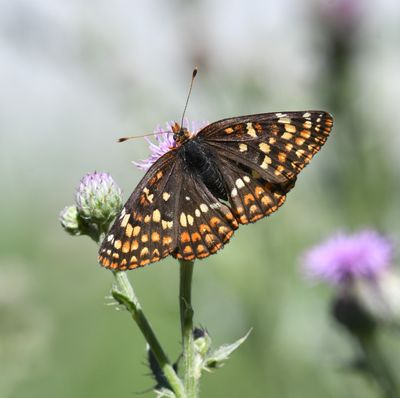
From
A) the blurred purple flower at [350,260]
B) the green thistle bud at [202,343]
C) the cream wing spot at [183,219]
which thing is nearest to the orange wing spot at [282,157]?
the cream wing spot at [183,219]

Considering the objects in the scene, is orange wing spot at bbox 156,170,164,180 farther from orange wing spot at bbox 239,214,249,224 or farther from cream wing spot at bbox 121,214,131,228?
orange wing spot at bbox 239,214,249,224

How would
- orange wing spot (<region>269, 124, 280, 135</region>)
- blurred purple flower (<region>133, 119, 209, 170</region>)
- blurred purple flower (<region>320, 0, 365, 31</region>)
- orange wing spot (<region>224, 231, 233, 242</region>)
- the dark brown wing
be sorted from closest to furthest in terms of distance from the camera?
the dark brown wing, orange wing spot (<region>224, 231, 233, 242</region>), orange wing spot (<region>269, 124, 280, 135</region>), blurred purple flower (<region>133, 119, 209, 170</region>), blurred purple flower (<region>320, 0, 365, 31</region>)

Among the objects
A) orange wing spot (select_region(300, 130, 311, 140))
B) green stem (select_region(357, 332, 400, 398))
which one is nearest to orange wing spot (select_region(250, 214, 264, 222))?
orange wing spot (select_region(300, 130, 311, 140))

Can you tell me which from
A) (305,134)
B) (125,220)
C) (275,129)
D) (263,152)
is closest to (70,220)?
(125,220)

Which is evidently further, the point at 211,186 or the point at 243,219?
the point at 211,186

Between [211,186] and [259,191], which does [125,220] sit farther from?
[259,191]

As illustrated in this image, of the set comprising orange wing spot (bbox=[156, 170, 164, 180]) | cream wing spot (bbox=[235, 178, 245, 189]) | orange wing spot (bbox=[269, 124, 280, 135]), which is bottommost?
cream wing spot (bbox=[235, 178, 245, 189])

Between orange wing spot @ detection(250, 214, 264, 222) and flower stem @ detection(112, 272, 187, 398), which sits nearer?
flower stem @ detection(112, 272, 187, 398)
